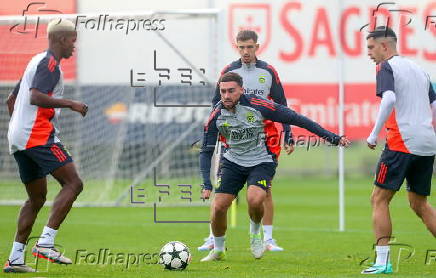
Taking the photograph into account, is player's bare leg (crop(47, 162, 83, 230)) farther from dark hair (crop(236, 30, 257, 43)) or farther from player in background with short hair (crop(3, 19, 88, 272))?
dark hair (crop(236, 30, 257, 43))

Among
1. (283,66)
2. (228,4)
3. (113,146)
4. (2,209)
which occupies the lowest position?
(2,209)

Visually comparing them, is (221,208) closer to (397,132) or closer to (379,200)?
(379,200)

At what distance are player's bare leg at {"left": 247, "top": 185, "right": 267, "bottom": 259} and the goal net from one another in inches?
291

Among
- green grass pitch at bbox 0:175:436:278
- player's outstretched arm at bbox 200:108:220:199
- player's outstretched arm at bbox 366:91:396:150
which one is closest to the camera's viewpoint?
player's outstretched arm at bbox 366:91:396:150

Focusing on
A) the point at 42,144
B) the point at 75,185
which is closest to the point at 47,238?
the point at 75,185

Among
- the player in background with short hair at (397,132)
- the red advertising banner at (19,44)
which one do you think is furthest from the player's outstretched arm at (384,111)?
the red advertising banner at (19,44)

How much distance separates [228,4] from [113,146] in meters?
4.49

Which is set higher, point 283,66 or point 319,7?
point 319,7

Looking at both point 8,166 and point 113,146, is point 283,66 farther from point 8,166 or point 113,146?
point 8,166

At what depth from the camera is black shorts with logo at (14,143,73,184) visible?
360 inches

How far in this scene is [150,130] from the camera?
20781mm

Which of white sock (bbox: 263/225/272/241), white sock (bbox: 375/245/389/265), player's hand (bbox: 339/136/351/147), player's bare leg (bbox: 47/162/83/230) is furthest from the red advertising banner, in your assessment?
white sock (bbox: 375/245/389/265)

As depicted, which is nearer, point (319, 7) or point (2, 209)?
point (2, 209)

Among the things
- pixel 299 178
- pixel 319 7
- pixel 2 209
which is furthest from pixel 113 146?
pixel 299 178
